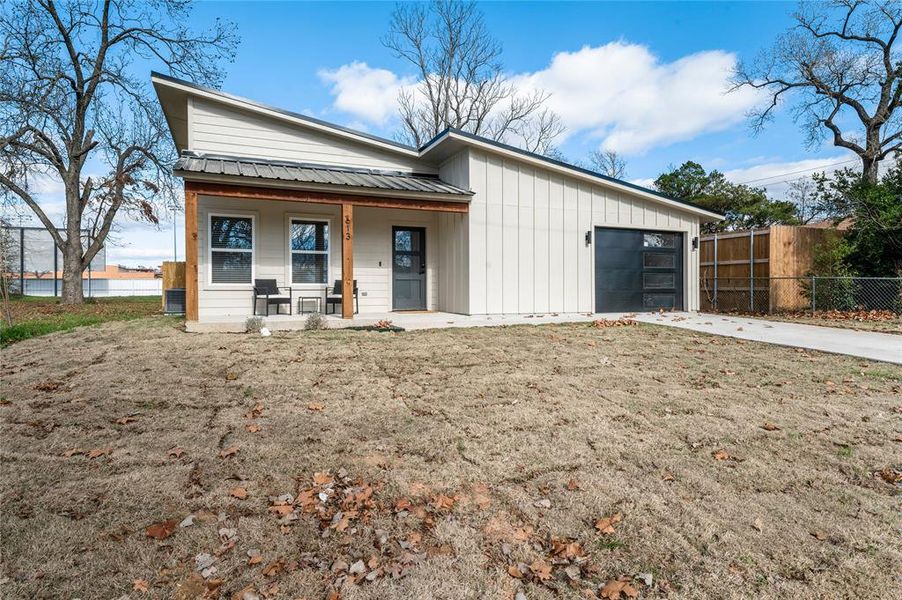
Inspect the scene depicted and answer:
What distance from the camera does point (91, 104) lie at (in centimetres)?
1714

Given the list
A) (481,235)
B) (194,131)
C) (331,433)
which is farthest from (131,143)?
(331,433)

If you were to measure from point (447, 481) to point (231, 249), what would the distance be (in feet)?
27.1

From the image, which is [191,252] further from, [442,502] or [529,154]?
[529,154]

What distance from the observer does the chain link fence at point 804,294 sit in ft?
37.3

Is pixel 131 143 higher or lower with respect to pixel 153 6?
lower

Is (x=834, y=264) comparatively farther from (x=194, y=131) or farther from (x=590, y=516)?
(x=194, y=131)

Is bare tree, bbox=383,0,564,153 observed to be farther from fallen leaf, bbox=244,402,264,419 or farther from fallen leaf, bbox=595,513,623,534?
fallen leaf, bbox=595,513,623,534

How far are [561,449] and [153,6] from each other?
21041mm

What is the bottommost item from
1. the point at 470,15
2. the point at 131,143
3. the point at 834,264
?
the point at 834,264

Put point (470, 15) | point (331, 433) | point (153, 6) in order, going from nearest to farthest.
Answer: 1. point (331, 433)
2. point (153, 6)
3. point (470, 15)

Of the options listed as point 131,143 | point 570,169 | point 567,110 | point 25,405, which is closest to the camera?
point 25,405

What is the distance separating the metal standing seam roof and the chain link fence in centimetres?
837

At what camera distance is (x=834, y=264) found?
1230 cm

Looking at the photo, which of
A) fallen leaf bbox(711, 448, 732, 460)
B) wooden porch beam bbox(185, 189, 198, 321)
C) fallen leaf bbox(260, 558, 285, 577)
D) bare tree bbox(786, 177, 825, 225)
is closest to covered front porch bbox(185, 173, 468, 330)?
wooden porch beam bbox(185, 189, 198, 321)
